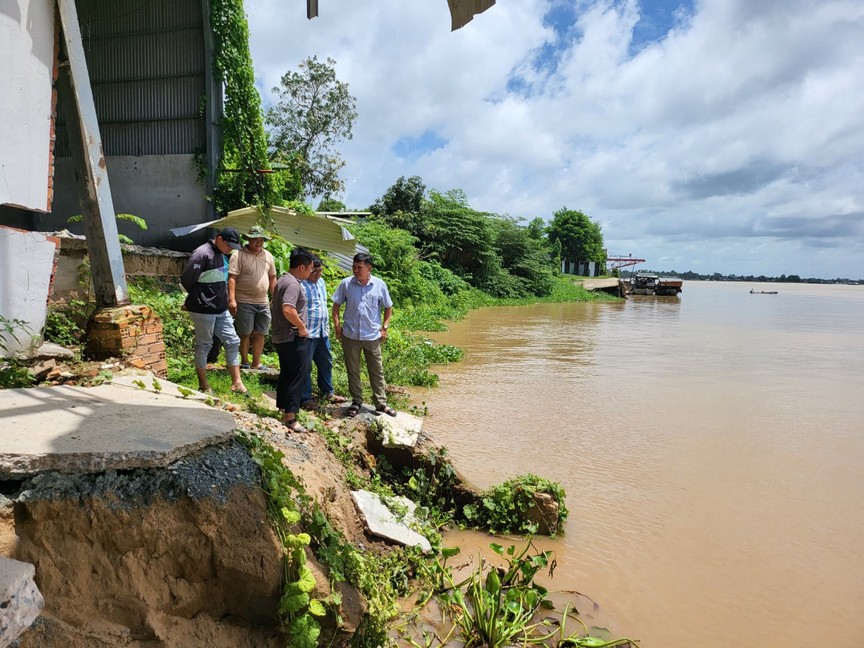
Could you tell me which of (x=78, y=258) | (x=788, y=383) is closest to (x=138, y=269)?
(x=78, y=258)

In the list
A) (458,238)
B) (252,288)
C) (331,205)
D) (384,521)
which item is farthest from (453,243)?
(384,521)

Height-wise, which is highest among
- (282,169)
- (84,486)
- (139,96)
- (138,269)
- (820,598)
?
(139,96)

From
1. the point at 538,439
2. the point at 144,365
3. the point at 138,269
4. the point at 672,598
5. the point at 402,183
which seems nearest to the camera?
the point at 672,598

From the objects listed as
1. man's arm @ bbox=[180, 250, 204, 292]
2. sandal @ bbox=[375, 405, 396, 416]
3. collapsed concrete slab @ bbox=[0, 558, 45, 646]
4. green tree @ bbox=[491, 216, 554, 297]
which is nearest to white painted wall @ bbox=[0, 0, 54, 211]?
man's arm @ bbox=[180, 250, 204, 292]

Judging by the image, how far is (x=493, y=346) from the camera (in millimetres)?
14516

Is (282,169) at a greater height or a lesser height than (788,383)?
greater

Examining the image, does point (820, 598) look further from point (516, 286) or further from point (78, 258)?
point (516, 286)

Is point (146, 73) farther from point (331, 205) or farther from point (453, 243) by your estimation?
point (453, 243)

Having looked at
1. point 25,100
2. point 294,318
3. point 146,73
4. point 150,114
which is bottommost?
point 294,318

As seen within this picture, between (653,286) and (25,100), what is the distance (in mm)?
43881

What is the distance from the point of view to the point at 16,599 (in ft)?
6.30

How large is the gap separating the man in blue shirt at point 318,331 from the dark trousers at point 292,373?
0.58 m

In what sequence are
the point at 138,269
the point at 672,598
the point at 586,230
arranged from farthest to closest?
the point at 586,230 → the point at 138,269 → the point at 672,598

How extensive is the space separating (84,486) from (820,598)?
4.51 metres
